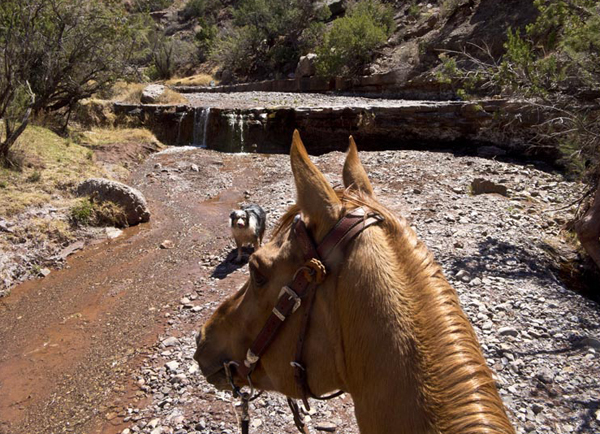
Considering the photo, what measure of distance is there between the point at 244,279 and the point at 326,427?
3.30 metres

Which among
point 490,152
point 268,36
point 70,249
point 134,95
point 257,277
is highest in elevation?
point 268,36

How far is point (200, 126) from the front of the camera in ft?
56.9

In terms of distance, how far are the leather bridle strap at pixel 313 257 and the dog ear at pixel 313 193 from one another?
0.04 meters

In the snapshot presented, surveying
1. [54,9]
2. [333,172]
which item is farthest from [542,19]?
[54,9]

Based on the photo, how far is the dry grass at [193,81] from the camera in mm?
33728

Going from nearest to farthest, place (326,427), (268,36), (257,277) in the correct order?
1. (257,277)
2. (326,427)
3. (268,36)

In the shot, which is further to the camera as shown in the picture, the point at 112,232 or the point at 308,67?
the point at 308,67

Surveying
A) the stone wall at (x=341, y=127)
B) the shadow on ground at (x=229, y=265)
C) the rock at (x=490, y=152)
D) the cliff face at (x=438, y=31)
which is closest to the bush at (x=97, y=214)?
the shadow on ground at (x=229, y=265)

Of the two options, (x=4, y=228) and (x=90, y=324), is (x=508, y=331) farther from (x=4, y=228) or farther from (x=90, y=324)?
(x=4, y=228)

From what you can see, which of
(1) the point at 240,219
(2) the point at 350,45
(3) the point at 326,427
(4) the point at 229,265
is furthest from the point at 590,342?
(2) the point at 350,45

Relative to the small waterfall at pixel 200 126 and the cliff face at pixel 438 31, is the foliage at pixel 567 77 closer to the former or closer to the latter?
the cliff face at pixel 438 31

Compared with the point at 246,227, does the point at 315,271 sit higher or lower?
higher

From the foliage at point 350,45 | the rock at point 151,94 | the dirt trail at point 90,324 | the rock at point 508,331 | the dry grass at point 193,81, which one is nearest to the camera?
the dirt trail at point 90,324

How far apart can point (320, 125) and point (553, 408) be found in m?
13.5
